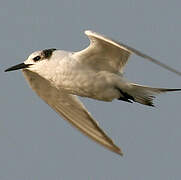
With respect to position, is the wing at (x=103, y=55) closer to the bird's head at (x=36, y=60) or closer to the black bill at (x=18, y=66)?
the bird's head at (x=36, y=60)

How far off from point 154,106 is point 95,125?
1.83 metres

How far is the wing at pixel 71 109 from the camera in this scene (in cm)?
1259

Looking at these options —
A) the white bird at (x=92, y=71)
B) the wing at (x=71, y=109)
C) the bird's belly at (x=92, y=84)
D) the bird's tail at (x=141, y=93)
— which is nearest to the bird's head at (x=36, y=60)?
the white bird at (x=92, y=71)

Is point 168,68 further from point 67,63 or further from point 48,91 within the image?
point 48,91

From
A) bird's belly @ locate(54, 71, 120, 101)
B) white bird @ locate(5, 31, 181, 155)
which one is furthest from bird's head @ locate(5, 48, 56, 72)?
bird's belly @ locate(54, 71, 120, 101)

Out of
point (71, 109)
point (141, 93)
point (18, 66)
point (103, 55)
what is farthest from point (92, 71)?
point (71, 109)

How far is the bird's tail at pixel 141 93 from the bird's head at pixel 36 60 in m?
1.40

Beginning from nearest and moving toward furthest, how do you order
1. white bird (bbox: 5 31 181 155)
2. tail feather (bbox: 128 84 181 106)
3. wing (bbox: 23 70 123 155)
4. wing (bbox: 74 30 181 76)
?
wing (bbox: 74 30 181 76) < white bird (bbox: 5 31 181 155) < tail feather (bbox: 128 84 181 106) < wing (bbox: 23 70 123 155)

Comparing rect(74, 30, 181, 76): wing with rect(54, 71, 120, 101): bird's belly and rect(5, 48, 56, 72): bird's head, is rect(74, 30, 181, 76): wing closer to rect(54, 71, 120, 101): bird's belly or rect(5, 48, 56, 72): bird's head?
rect(54, 71, 120, 101): bird's belly

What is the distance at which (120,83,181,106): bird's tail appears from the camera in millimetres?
11214

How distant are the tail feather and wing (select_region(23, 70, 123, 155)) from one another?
142 cm

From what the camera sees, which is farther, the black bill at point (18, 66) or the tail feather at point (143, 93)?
the black bill at point (18, 66)

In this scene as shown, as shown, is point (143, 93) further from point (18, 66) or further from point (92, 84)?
point (18, 66)

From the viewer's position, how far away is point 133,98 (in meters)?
11.5
